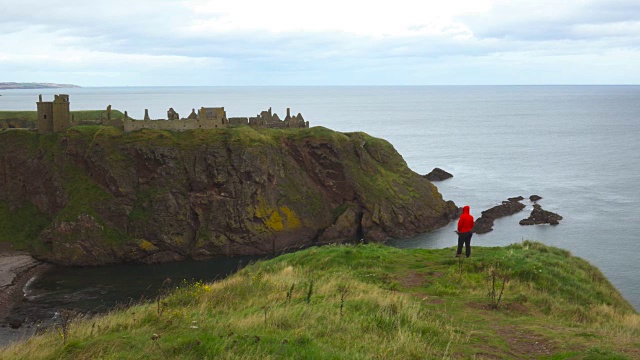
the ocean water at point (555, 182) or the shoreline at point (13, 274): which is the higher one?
the ocean water at point (555, 182)

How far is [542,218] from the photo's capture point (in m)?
78.2

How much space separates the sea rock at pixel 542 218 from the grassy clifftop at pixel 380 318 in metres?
53.4

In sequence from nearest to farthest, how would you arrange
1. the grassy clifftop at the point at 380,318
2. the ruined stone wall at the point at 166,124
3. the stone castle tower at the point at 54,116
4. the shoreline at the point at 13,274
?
the grassy clifftop at the point at 380,318 → the shoreline at the point at 13,274 → the stone castle tower at the point at 54,116 → the ruined stone wall at the point at 166,124

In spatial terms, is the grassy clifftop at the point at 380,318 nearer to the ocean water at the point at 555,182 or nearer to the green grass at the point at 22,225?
the ocean water at the point at 555,182

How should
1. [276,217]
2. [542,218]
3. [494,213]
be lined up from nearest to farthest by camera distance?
[276,217] → [542,218] → [494,213]

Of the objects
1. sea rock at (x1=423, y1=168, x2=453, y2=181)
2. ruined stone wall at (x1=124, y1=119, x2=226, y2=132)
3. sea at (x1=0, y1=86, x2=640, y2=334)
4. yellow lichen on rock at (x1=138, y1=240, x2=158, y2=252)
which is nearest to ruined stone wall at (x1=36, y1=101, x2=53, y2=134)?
ruined stone wall at (x1=124, y1=119, x2=226, y2=132)

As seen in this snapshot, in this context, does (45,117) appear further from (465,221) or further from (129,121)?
(465,221)

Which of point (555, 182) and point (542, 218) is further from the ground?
point (555, 182)

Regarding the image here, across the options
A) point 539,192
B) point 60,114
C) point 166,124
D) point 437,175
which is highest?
point 60,114

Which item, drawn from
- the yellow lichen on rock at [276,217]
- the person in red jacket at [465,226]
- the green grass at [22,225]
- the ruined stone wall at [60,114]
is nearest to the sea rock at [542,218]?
the yellow lichen on rock at [276,217]

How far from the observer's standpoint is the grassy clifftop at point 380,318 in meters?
12.9

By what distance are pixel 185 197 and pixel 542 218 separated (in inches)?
1867

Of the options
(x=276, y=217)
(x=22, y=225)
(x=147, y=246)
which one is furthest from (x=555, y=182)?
(x=22, y=225)

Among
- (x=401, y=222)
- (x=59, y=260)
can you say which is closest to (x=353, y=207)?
(x=401, y=222)
